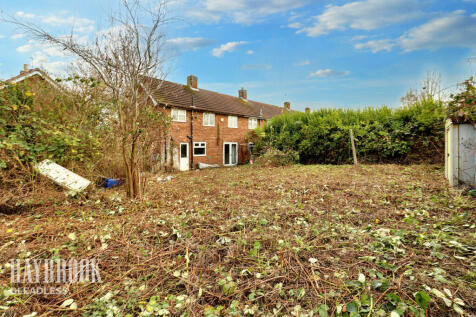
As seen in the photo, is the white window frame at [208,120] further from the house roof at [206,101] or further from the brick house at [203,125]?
the house roof at [206,101]

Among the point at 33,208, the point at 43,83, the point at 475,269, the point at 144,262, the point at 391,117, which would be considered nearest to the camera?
the point at 475,269

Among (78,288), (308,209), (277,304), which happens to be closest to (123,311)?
(78,288)

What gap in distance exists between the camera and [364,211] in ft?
12.7

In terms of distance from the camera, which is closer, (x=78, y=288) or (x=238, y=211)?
(x=78, y=288)

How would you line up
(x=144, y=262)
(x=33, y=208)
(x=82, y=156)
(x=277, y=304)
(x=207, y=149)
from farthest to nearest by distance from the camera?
(x=207, y=149)
(x=82, y=156)
(x=33, y=208)
(x=144, y=262)
(x=277, y=304)

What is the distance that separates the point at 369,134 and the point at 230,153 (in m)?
10.9

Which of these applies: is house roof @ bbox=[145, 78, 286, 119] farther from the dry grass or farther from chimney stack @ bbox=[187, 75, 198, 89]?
the dry grass

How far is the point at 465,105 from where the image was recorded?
481 centimetres

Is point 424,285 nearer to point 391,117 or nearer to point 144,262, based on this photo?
point 144,262

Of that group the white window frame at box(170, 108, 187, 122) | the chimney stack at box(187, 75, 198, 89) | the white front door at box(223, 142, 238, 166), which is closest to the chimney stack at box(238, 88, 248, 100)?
the chimney stack at box(187, 75, 198, 89)

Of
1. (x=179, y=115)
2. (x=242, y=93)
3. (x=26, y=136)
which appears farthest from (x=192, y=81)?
(x=26, y=136)

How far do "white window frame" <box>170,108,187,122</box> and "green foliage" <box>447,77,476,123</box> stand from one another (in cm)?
1325

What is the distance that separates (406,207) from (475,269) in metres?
2.01

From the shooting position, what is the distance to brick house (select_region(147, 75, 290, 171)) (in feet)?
47.5
